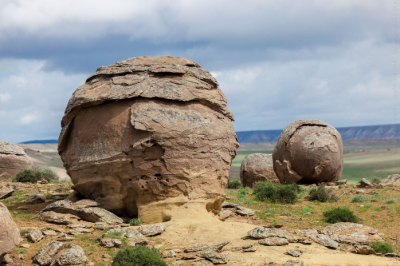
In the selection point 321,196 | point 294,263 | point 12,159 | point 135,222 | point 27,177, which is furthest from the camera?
point 12,159

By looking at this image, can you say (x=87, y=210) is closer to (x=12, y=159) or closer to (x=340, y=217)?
(x=340, y=217)

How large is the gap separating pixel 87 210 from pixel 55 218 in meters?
0.72

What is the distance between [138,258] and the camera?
256 inches

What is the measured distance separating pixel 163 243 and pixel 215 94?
13.5 ft

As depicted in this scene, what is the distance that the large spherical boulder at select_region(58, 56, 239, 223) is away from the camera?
30.1ft

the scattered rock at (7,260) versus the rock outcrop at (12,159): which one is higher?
the rock outcrop at (12,159)

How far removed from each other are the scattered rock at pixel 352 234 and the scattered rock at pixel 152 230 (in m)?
3.60

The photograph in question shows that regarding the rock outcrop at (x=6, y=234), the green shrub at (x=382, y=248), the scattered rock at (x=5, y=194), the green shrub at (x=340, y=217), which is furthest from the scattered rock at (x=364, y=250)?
the scattered rock at (x=5, y=194)

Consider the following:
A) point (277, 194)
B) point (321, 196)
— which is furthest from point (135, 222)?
point (321, 196)

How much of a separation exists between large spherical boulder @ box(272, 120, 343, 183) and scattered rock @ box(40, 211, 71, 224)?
11988 mm

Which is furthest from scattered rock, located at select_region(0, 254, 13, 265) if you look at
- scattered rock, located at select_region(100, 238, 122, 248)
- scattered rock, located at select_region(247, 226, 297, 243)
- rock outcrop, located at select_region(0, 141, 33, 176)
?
rock outcrop, located at select_region(0, 141, 33, 176)

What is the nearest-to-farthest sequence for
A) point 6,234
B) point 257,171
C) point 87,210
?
1. point 6,234
2. point 87,210
3. point 257,171

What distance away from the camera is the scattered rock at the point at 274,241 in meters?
7.35

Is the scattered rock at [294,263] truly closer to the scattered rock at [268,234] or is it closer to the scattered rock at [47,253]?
the scattered rock at [268,234]
